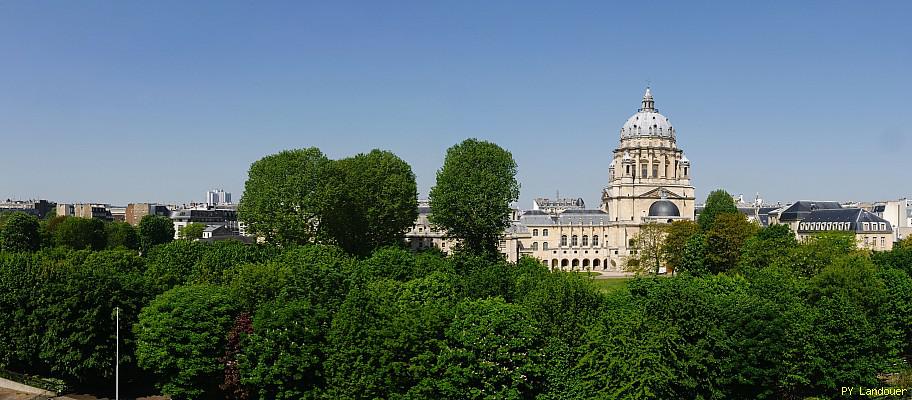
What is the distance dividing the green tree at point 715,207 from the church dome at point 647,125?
14.5m

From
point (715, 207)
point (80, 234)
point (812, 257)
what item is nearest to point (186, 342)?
point (812, 257)

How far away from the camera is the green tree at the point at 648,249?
295 ft

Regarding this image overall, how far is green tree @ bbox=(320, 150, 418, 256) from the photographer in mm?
60812

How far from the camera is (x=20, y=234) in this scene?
74.4 meters

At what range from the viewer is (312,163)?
60.7m

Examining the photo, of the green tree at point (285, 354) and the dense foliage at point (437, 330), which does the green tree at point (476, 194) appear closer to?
the dense foliage at point (437, 330)

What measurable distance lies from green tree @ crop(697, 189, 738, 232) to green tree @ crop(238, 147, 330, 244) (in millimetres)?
52280

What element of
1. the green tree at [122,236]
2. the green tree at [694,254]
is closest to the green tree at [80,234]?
the green tree at [122,236]

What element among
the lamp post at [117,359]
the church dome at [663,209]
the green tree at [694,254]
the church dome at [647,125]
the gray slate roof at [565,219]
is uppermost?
the church dome at [647,125]

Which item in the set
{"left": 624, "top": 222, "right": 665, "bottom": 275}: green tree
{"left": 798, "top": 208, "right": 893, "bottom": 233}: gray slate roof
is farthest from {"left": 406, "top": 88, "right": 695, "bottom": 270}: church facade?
{"left": 798, "top": 208, "right": 893, "bottom": 233}: gray slate roof

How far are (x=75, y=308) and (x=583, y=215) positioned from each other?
85.2 meters

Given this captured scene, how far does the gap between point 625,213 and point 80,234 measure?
70627mm

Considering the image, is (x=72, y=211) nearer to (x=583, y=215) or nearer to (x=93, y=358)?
(x=583, y=215)

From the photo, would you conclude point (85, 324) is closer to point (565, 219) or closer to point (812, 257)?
point (812, 257)
